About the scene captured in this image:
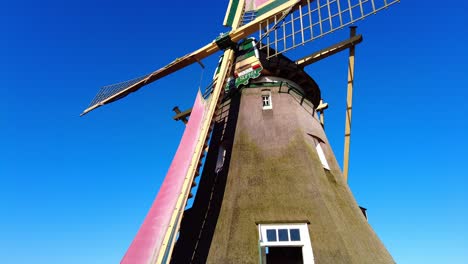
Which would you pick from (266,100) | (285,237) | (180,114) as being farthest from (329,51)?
(180,114)

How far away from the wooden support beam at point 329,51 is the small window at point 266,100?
2.04 meters

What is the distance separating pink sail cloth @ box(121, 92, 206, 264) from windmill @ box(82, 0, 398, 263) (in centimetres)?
3

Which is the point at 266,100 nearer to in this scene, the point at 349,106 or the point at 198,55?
the point at 349,106

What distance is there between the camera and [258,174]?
27.1 ft

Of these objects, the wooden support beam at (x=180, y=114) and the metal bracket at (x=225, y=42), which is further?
the wooden support beam at (x=180, y=114)

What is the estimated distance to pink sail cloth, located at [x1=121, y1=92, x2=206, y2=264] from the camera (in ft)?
22.6

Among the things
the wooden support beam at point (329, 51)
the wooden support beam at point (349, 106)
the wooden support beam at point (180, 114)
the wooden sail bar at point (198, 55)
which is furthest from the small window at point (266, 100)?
the wooden support beam at point (180, 114)

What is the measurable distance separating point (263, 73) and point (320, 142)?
118 inches

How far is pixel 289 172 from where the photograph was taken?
8.20m

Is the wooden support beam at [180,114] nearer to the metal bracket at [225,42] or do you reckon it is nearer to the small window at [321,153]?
the metal bracket at [225,42]

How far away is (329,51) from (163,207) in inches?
299

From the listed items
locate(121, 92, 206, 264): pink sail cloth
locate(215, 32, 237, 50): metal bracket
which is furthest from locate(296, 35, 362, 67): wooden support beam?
locate(121, 92, 206, 264): pink sail cloth

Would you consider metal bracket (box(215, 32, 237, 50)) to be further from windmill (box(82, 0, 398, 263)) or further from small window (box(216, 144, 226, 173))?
small window (box(216, 144, 226, 173))

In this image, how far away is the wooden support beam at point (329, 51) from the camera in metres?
10.5
